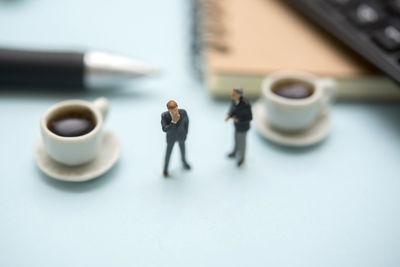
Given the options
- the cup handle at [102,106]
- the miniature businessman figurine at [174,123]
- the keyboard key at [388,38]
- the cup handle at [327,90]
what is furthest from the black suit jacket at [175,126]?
the keyboard key at [388,38]

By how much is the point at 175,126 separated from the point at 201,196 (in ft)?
0.31

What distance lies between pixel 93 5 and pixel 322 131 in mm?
470

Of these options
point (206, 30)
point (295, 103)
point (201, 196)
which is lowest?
point (201, 196)

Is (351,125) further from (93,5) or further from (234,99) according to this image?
(93,5)

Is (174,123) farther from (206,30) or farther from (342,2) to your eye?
(342,2)

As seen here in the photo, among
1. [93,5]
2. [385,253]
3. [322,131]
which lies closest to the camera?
[385,253]

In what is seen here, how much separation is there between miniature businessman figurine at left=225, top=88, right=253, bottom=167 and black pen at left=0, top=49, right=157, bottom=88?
0.62 feet

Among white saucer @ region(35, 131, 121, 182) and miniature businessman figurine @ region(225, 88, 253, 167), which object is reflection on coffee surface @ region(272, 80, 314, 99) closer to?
miniature businessman figurine @ region(225, 88, 253, 167)

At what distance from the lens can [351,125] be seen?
0.67 meters

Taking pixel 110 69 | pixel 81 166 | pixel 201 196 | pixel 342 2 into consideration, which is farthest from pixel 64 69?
pixel 342 2

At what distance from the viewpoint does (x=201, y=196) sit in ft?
1.83

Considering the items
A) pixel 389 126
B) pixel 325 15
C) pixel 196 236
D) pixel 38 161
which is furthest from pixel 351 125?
pixel 38 161

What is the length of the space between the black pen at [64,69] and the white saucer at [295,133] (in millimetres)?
177

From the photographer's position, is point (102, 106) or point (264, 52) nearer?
point (102, 106)
